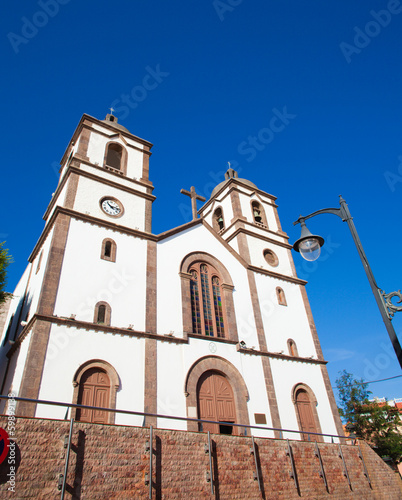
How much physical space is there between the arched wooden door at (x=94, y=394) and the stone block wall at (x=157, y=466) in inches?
165

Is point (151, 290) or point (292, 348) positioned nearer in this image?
point (151, 290)

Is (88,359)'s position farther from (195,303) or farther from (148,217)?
(148,217)

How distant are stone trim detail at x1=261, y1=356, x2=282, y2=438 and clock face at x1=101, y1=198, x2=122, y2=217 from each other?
10.6 metres

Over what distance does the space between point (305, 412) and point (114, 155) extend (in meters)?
18.4

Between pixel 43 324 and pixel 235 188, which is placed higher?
pixel 235 188

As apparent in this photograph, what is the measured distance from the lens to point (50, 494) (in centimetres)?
765

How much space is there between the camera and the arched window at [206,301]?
1845cm

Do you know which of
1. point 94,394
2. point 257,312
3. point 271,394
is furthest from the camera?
point 257,312

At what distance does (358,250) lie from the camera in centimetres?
749

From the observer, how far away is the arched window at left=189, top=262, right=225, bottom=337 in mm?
18453

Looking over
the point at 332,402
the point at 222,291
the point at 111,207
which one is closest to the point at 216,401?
the point at 222,291

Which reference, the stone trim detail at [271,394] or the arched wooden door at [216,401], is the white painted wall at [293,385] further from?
the arched wooden door at [216,401]

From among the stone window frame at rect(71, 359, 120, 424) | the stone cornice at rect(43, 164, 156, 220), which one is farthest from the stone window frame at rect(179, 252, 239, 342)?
the stone cornice at rect(43, 164, 156, 220)

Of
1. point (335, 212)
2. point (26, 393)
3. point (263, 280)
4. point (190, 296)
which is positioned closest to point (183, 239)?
point (190, 296)
